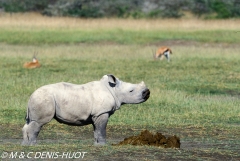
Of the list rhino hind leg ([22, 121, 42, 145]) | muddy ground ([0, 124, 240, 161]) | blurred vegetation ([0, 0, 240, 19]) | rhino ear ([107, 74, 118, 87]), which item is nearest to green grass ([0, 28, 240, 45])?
blurred vegetation ([0, 0, 240, 19])

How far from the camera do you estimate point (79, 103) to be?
1023 cm

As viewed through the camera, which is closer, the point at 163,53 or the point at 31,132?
the point at 31,132

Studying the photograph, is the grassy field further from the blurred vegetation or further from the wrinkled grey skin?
the blurred vegetation

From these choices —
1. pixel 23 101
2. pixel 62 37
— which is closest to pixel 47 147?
pixel 23 101

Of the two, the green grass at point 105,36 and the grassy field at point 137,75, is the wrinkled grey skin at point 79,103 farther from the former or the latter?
the green grass at point 105,36

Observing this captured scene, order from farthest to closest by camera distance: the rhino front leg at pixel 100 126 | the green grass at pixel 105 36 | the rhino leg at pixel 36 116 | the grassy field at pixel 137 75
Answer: the green grass at pixel 105 36 < the grassy field at pixel 137 75 < the rhino front leg at pixel 100 126 < the rhino leg at pixel 36 116

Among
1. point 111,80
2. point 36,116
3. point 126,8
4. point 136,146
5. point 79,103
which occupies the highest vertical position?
point 111,80

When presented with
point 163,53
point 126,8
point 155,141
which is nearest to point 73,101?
point 155,141

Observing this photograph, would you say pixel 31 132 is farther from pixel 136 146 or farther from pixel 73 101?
pixel 136 146

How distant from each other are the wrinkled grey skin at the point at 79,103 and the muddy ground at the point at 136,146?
0.33 m

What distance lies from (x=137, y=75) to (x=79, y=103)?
34.5 ft

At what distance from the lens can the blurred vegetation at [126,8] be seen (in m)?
42.4

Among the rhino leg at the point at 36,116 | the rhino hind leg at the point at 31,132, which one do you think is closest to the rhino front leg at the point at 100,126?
the rhino leg at the point at 36,116

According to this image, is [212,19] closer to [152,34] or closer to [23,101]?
[152,34]
